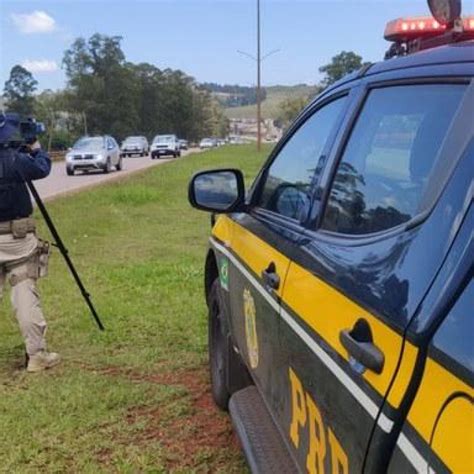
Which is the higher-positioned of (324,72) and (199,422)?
(324,72)

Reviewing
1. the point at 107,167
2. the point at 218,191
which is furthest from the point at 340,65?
the point at 107,167

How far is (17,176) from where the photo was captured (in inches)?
189

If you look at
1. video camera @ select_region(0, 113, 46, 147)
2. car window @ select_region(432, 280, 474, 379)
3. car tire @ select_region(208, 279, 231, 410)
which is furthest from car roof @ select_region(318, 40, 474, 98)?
video camera @ select_region(0, 113, 46, 147)

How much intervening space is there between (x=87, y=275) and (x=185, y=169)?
23234 mm

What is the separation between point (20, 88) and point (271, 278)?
325 ft

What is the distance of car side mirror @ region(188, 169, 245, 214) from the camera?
3555mm

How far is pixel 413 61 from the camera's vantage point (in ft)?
6.81

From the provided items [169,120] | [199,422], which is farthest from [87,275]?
[169,120]

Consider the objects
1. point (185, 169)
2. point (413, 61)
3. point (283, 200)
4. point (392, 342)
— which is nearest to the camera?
point (392, 342)

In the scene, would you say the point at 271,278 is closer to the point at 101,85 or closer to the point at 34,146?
the point at 34,146

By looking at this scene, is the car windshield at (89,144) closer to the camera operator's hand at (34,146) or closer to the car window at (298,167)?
the camera operator's hand at (34,146)

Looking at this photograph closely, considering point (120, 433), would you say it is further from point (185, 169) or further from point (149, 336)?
point (185, 169)

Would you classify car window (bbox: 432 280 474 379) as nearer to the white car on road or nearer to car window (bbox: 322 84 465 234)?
car window (bbox: 322 84 465 234)

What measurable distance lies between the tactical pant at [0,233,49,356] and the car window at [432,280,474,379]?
3957 mm
